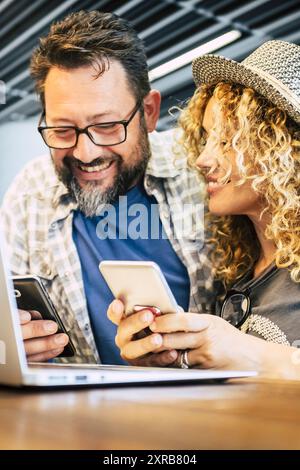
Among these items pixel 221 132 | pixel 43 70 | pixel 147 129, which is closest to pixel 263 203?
pixel 221 132

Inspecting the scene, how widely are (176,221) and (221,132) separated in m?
0.39

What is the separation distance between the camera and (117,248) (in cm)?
235

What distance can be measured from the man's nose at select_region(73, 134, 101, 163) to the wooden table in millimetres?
1490

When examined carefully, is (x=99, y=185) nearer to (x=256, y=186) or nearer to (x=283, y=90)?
(x=256, y=186)

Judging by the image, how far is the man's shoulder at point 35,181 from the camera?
2.39 meters

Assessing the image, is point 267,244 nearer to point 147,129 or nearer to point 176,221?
point 176,221

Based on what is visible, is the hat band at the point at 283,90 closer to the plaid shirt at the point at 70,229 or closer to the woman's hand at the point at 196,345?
the plaid shirt at the point at 70,229

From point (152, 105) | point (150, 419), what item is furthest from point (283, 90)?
point (150, 419)

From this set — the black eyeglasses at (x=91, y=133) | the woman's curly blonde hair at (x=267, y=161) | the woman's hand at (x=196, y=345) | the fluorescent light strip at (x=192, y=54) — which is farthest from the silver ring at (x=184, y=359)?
the fluorescent light strip at (x=192, y=54)

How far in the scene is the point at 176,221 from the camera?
2.34 meters

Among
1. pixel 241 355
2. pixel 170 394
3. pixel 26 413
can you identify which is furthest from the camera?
pixel 241 355

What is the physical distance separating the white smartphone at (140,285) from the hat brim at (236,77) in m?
0.81

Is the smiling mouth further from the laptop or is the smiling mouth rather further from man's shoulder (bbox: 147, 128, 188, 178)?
the laptop

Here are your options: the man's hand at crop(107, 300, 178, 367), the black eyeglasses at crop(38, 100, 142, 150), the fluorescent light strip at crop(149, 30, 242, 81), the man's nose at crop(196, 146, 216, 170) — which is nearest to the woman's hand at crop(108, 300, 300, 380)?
the man's hand at crop(107, 300, 178, 367)
